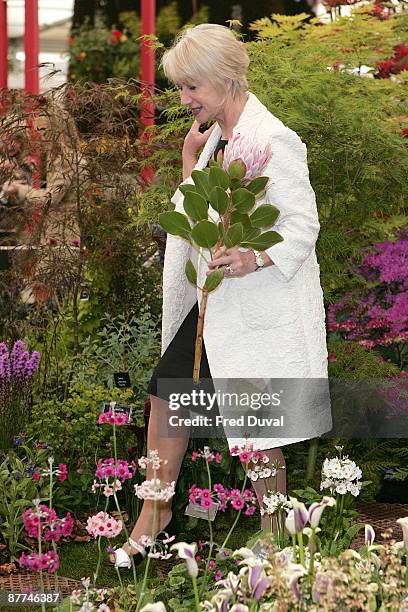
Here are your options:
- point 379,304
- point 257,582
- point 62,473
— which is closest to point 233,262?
point 62,473

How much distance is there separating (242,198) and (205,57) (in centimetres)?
62

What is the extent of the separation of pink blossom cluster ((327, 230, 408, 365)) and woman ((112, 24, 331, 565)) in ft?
3.96

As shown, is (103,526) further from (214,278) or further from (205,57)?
(205,57)

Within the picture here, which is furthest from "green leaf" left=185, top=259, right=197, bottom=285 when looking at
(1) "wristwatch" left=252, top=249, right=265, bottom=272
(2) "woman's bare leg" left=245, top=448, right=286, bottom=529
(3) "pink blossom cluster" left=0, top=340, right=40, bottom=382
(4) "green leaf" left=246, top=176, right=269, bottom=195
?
(3) "pink blossom cluster" left=0, top=340, right=40, bottom=382

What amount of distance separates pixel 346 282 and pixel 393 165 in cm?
55

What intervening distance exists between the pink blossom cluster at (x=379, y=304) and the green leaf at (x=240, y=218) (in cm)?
188

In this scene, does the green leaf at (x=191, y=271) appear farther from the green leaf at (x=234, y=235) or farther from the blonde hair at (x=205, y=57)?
the blonde hair at (x=205, y=57)

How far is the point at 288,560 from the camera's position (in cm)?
197

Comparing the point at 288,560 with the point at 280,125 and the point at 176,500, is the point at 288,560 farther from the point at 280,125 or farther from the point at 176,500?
the point at 176,500

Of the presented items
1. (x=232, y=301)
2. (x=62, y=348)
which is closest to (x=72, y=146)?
(x=62, y=348)

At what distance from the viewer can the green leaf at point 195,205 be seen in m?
2.55

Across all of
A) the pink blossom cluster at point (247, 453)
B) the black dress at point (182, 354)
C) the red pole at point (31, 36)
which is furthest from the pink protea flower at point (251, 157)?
the red pole at point (31, 36)

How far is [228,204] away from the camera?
8.41 feet

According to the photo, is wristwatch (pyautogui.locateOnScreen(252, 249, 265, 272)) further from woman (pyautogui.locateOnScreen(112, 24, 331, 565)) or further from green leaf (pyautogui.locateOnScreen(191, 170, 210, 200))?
green leaf (pyautogui.locateOnScreen(191, 170, 210, 200))
